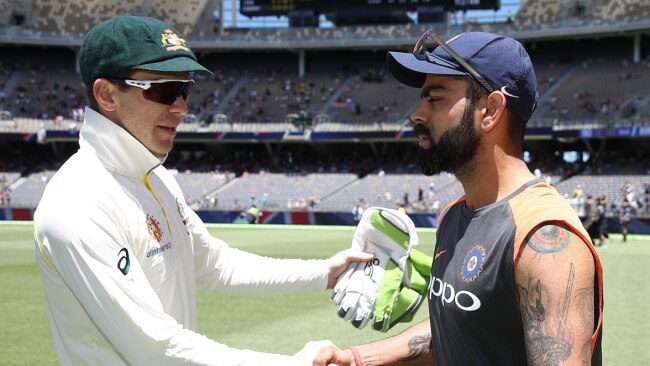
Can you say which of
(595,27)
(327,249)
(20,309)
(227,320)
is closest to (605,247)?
(327,249)

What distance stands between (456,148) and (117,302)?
147cm

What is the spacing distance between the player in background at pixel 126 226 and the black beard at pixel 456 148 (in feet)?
3.13

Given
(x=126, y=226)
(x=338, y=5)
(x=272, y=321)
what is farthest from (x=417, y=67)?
(x=338, y=5)

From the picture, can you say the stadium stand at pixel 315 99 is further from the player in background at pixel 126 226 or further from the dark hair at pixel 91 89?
the dark hair at pixel 91 89

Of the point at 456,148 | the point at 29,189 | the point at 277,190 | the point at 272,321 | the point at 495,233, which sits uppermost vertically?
the point at 456,148

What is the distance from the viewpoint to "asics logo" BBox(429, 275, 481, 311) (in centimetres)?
262

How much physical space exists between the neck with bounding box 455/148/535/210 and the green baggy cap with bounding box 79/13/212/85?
1.36m

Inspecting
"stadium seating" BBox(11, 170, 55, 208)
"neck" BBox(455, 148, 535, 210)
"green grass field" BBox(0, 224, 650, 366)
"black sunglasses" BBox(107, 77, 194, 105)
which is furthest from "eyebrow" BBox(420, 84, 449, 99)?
"stadium seating" BBox(11, 170, 55, 208)

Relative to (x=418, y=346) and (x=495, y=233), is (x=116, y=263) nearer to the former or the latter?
(x=495, y=233)

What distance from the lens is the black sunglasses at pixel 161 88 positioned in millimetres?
3293

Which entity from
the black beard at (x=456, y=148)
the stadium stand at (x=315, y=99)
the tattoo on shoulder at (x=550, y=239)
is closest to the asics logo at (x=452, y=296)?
the tattoo on shoulder at (x=550, y=239)

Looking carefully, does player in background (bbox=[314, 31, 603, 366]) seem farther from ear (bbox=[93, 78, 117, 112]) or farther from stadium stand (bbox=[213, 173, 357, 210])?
stadium stand (bbox=[213, 173, 357, 210])

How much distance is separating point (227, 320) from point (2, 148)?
5277cm

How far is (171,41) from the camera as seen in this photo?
10.8 ft
